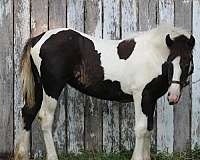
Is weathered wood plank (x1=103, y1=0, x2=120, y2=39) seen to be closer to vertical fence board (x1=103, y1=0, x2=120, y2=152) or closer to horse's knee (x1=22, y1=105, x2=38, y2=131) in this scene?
vertical fence board (x1=103, y1=0, x2=120, y2=152)

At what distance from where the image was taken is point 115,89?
18.8 feet

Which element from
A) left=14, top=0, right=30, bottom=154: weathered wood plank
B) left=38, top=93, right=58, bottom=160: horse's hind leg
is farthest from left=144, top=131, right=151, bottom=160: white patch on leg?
left=14, top=0, right=30, bottom=154: weathered wood plank

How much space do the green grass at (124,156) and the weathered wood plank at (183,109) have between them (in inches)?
5.0

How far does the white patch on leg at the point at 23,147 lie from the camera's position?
5862 mm

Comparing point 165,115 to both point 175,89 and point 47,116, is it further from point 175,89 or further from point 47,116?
point 47,116

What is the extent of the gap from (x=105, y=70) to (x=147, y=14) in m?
1.01

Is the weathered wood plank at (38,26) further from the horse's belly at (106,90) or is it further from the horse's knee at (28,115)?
the horse's belly at (106,90)

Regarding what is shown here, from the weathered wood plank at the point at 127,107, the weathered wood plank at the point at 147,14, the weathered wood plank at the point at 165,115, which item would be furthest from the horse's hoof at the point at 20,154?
the weathered wood plank at the point at 147,14

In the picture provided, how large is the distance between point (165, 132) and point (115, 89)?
3.26 feet

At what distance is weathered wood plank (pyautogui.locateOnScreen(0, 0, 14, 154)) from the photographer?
6191 mm

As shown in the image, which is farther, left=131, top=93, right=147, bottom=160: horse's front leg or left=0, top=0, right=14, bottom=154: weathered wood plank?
left=0, top=0, right=14, bottom=154: weathered wood plank

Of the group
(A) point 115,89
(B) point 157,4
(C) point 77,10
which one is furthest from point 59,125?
(B) point 157,4

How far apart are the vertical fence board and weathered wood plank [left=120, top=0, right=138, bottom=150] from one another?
0.06 meters

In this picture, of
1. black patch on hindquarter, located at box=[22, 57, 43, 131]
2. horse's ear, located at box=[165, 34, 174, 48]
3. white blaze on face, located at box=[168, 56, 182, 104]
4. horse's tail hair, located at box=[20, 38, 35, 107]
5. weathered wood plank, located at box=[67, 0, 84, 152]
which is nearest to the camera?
white blaze on face, located at box=[168, 56, 182, 104]
